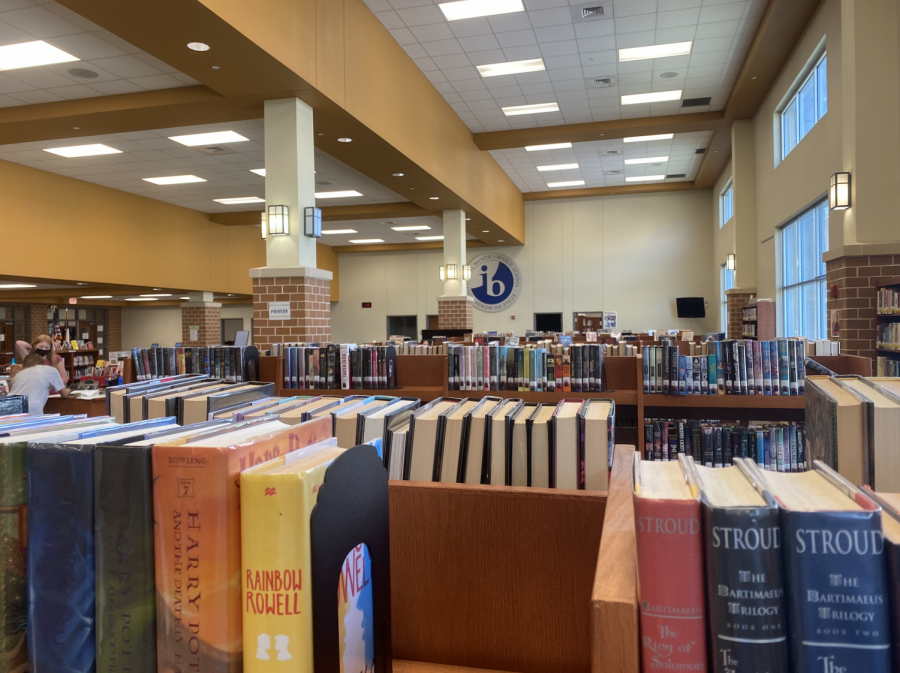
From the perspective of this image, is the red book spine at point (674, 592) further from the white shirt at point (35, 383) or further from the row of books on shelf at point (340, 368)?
the white shirt at point (35, 383)

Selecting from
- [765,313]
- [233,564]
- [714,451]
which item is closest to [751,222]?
[765,313]

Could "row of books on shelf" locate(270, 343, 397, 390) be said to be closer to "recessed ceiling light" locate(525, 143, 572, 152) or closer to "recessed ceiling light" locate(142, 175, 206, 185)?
"recessed ceiling light" locate(142, 175, 206, 185)

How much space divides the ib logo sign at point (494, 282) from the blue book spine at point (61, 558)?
1597 cm

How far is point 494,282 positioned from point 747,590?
53.8ft

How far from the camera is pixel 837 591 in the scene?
586 mm

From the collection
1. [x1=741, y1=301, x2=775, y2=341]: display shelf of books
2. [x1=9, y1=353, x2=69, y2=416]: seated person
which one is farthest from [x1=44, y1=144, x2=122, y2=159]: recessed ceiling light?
[x1=741, y1=301, x2=775, y2=341]: display shelf of books

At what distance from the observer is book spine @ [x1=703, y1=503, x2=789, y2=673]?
60cm

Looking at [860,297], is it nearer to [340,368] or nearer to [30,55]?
[340,368]

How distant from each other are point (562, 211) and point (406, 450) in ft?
50.9

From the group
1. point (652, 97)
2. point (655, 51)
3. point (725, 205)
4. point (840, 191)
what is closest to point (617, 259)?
point (725, 205)

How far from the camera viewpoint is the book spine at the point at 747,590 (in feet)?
1.98

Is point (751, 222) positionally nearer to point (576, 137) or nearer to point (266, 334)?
point (576, 137)

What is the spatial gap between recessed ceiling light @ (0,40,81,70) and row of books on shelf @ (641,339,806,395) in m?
6.17

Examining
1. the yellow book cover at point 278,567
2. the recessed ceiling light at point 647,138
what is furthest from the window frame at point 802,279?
the yellow book cover at point 278,567
